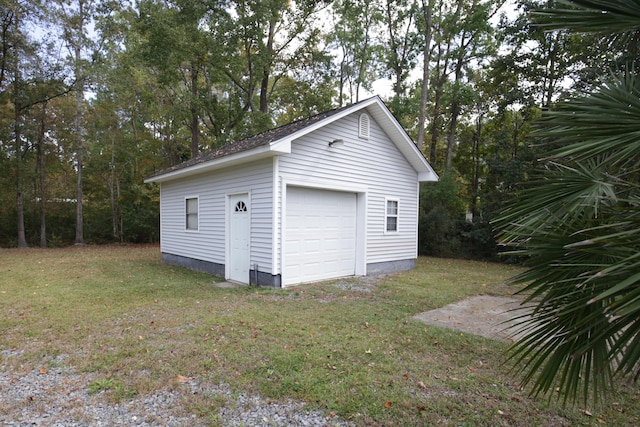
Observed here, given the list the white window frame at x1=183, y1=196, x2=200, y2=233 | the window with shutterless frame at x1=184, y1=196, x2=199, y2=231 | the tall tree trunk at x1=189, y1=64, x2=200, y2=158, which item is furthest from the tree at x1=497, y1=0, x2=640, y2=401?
the tall tree trunk at x1=189, y1=64, x2=200, y2=158

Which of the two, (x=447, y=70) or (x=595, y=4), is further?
(x=447, y=70)

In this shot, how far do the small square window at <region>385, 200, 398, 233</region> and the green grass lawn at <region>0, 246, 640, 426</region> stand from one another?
2.91m

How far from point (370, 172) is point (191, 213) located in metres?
5.54

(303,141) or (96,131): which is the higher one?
(96,131)

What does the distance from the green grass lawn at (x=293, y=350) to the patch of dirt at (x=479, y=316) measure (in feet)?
1.00

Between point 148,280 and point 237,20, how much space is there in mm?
12015

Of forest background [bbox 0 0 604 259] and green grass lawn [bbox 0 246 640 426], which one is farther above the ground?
forest background [bbox 0 0 604 259]

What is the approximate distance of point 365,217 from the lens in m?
9.09

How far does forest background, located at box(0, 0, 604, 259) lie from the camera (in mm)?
13945

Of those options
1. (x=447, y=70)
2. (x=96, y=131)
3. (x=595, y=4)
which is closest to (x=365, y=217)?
(x=595, y=4)

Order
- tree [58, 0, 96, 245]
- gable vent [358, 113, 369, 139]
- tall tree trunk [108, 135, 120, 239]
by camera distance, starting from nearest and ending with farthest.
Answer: gable vent [358, 113, 369, 139], tree [58, 0, 96, 245], tall tree trunk [108, 135, 120, 239]

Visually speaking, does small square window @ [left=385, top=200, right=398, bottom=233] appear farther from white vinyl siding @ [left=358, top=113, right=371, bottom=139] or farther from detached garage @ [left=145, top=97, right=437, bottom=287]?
white vinyl siding @ [left=358, top=113, right=371, bottom=139]

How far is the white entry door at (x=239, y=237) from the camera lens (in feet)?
26.0

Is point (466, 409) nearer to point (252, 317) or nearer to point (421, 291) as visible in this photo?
point (252, 317)
